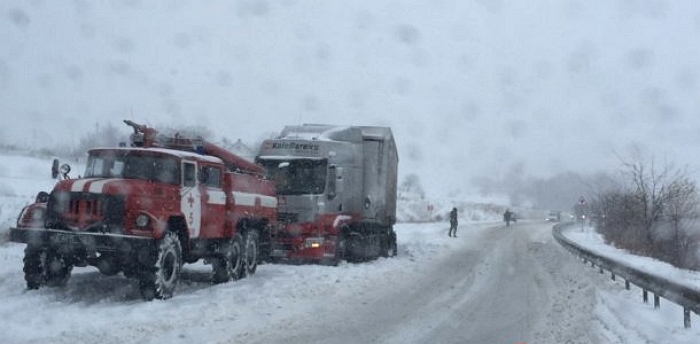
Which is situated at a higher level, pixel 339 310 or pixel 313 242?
pixel 313 242

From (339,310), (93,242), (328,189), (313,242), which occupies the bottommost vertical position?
(339,310)

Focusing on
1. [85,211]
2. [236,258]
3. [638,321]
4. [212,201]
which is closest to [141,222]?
[85,211]

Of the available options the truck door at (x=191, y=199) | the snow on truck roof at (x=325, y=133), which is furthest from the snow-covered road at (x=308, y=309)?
the snow on truck roof at (x=325, y=133)

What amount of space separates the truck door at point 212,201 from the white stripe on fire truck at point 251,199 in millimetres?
550

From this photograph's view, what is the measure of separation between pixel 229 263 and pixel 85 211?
12.6ft

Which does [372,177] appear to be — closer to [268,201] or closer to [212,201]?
[268,201]

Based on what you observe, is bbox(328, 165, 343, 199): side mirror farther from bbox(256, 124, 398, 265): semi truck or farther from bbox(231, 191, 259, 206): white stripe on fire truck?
bbox(231, 191, 259, 206): white stripe on fire truck

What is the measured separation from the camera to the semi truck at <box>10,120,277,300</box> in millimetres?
11531

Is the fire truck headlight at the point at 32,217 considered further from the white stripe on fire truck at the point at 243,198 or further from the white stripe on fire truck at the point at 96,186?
the white stripe on fire truck at the point at 243,198

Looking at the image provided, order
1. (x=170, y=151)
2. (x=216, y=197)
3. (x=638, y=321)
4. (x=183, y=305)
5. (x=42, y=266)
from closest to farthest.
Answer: (x=638, y=321) < (x=183, y=305) < (x=42, y=266) < (x=170, y=151) < (x=216, y=197)

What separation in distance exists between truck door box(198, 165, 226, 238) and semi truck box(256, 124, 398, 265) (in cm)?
401

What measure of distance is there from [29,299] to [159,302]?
6.29 feet

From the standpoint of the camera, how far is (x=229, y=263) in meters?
14.8

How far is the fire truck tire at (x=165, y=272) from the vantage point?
11.7 meters
